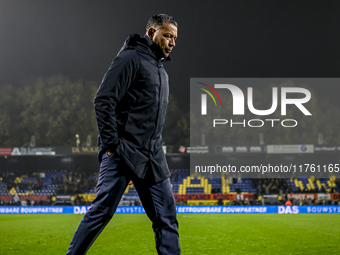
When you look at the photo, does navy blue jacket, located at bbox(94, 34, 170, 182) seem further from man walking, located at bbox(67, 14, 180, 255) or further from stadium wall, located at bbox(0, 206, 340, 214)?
stadium wall, located at bbox(0, 206, 340, 214)

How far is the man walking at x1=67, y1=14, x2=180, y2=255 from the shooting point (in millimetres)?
2564

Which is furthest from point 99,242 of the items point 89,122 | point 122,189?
point 89,122

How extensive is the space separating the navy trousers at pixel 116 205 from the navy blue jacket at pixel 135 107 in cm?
9

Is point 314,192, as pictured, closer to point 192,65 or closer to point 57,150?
point 192,65

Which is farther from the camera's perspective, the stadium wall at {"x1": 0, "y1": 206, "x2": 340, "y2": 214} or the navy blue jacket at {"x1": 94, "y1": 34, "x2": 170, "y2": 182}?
the stadium wall at {"x1": 0, "y1": 206, "x2": 340, "y2": 214}

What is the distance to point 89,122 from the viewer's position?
36562 millimetres

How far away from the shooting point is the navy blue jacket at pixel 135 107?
2.52 meters

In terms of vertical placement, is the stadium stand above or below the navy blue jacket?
below

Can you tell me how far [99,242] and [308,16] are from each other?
2435 cm

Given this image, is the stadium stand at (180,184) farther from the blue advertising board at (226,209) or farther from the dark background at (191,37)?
the dark background at (191,37)
